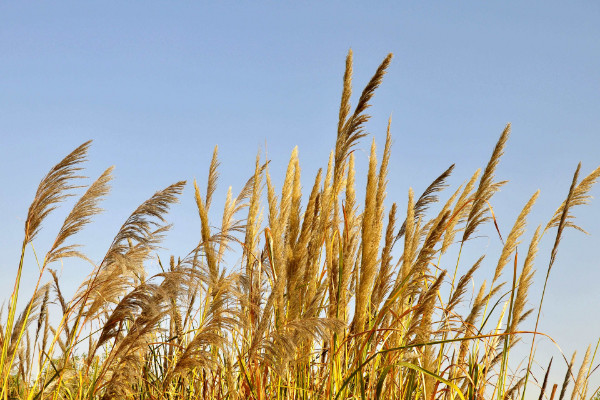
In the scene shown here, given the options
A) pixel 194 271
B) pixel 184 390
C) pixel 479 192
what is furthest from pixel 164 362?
pixel 479 192

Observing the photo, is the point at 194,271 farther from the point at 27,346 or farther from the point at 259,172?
the point at 27,346

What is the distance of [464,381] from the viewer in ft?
12.0

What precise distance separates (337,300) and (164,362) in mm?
1962

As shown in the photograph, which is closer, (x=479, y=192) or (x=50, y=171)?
(x=479, y=192)

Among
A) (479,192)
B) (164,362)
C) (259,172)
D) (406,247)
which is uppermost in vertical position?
(259,172)

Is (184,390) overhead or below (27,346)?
below

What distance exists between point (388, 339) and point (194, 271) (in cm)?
117

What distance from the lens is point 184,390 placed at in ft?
13.8

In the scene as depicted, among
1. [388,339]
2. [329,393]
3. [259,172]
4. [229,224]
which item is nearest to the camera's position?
[329,393]

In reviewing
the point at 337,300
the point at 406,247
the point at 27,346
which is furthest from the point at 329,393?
the point at 27,346

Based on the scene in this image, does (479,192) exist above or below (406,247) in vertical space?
above

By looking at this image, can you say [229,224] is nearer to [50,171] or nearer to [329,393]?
[50,171]

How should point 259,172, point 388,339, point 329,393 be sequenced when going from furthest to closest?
point 259,172 → point 388,339 → point 329,393

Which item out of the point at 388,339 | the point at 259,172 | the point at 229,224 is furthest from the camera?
the point at 229,224
